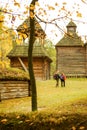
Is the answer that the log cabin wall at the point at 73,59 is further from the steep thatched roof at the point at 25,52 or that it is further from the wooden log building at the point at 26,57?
the steep thatched roof at the point at 25,52

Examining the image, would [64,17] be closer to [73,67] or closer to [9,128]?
[9,128]

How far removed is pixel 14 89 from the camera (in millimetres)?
23562

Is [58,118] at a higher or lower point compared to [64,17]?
lower

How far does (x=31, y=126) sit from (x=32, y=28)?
16.9ft

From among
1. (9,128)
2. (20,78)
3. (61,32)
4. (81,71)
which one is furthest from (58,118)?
(81,71)

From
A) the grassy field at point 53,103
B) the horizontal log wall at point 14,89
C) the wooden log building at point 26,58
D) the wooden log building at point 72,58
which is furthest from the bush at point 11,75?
the wooden log building at point 72,58

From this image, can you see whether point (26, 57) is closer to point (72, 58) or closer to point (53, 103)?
point (72, 58)

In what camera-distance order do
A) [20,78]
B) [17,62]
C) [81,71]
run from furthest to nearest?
1. [81,71]
2. [17,62]
3. [20,78]

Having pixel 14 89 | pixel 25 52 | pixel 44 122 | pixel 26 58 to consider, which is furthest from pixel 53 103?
pixel 26 58

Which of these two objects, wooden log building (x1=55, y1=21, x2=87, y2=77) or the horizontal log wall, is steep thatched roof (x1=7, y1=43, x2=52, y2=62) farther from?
the horizontal log wall

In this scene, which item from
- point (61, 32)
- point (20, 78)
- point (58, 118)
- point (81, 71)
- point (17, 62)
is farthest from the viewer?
point (81, 71)

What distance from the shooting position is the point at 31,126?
6.56m

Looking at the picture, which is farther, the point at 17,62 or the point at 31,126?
the point at 17,62

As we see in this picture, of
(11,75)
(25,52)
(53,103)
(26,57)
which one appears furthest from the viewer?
(26,57)
